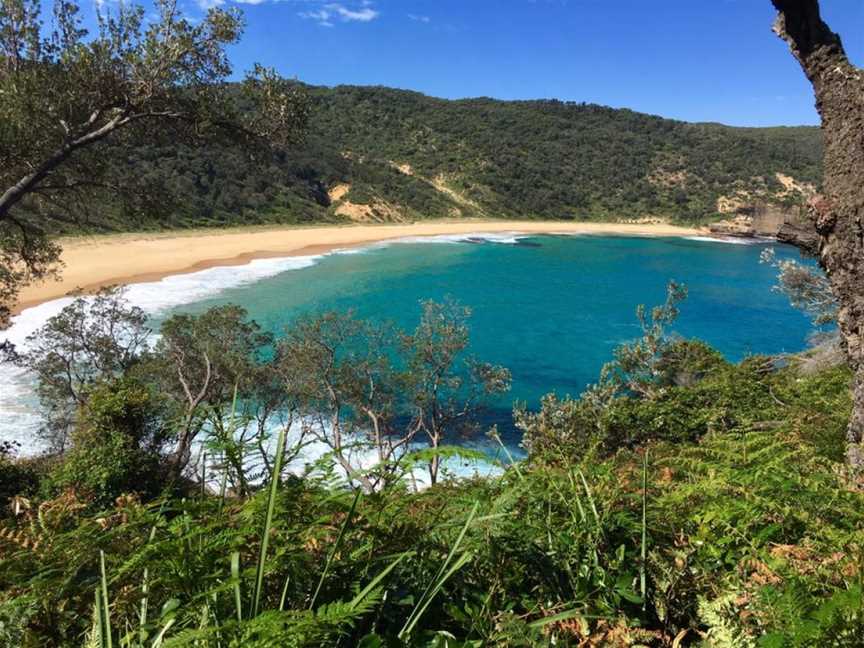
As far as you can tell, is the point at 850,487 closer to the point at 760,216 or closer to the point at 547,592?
the point at 547,592

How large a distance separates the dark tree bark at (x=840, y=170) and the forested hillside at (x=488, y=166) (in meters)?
59.2

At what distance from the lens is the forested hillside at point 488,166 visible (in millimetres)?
68625

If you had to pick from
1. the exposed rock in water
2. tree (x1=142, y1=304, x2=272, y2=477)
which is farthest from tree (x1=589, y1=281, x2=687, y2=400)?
the exposed rock in water

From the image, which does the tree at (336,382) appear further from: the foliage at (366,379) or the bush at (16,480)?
the bush at (16,480)

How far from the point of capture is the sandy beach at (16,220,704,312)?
34.9 metres

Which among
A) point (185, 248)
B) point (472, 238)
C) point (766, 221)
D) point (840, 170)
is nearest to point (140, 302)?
point (185, 248)

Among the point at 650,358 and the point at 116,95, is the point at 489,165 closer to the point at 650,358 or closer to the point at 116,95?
the point at 650,358

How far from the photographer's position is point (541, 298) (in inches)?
1789

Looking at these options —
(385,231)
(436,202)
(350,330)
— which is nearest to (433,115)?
(436,202)

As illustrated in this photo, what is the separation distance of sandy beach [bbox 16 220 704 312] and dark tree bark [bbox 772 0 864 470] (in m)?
22.3

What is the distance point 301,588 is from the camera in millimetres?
1566

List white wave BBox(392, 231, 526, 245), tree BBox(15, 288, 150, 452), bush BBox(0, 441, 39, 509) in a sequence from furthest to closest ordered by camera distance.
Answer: white wave BBox(392, 231, 526, 245), tree BBox(15, 288, 150, 452), bush BBox(0, 441, 39, 509)

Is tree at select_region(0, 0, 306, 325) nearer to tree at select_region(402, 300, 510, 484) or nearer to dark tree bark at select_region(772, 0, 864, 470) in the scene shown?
dark tree bark at select_region(772, 0, 864, 470)

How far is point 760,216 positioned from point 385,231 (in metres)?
68.3
